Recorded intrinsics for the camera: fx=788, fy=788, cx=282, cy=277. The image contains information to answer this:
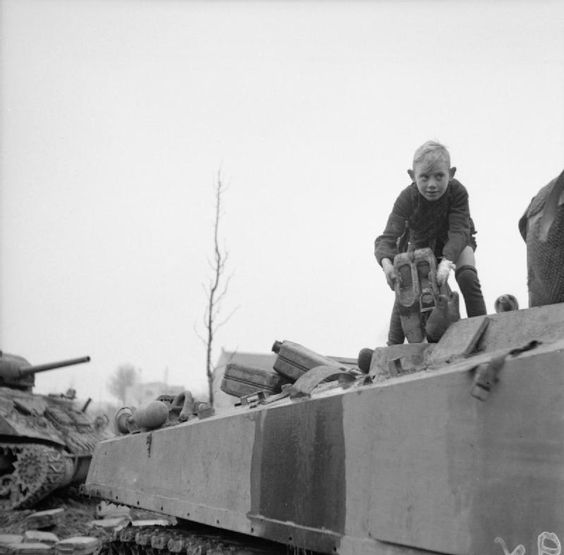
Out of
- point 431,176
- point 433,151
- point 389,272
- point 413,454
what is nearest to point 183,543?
point 389,272

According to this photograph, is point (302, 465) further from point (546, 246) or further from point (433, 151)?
point (433, 151)

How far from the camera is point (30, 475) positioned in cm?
1262

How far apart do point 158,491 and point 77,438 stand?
30.8 ft

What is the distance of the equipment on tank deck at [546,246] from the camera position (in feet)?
11.1

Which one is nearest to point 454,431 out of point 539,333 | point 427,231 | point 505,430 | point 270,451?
point 505,430

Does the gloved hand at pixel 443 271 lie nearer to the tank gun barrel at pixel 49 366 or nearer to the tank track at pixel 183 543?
the tank track at pixel 183 543

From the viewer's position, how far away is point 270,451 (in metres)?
4.16

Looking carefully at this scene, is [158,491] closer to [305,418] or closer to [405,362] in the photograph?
[305,418]

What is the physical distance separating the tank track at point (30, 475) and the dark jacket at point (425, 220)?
9.65 metres

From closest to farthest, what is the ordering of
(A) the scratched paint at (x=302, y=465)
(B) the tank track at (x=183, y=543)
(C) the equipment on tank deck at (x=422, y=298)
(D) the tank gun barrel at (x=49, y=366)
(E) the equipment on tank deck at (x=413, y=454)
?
(E) the equipment on tank deck at (x=413, y=454) < (A) the scratched paint at (x=302, y=465) < (C) the equipment on tank deck at (x=422, y=298) < (B) the tank track at (x=183, y=543) < (D) the tank gun barrel at (x=49, y=366)

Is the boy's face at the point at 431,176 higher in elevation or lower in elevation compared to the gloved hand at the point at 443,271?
higher

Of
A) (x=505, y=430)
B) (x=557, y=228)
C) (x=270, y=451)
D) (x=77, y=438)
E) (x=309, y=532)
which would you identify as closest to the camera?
(x=505, y=430)

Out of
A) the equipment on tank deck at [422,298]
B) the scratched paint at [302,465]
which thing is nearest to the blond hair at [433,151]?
the equipment on tank deck at [422,298]

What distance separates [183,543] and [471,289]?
239 centimetres
